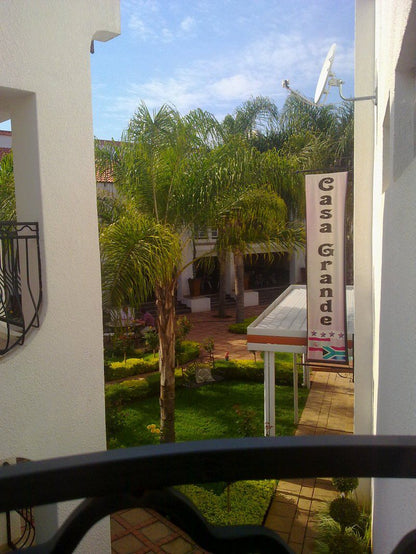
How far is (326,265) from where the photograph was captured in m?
7.57

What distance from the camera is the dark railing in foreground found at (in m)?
0.65

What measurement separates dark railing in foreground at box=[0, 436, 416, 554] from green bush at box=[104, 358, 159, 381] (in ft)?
44.7

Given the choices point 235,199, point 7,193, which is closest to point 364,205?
point 235,199

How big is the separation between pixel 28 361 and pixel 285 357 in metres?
12.6

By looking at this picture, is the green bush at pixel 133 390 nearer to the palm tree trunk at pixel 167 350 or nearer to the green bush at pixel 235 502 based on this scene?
the palm tree trunk at pixel 167 350

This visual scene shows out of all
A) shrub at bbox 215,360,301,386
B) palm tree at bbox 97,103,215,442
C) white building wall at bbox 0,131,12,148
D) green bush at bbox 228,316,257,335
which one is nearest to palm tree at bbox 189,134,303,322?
palm tree at bbox 97,103,215,442

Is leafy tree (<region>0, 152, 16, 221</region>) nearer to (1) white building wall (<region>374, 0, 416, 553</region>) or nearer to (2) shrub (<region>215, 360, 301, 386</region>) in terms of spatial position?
(1) white building wall (<region>374, 0, 416, 553</region>)

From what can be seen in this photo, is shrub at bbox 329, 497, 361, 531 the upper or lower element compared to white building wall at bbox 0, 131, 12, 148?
lower

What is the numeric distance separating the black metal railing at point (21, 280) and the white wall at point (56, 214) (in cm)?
12

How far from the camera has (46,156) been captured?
488 centimetres

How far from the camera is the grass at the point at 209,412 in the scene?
1061 centimetres

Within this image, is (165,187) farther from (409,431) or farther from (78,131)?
(409,431)

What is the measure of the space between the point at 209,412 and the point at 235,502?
4158 mm

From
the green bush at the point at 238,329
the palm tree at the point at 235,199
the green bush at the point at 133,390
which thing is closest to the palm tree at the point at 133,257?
the palm tree at the point at 235,199
